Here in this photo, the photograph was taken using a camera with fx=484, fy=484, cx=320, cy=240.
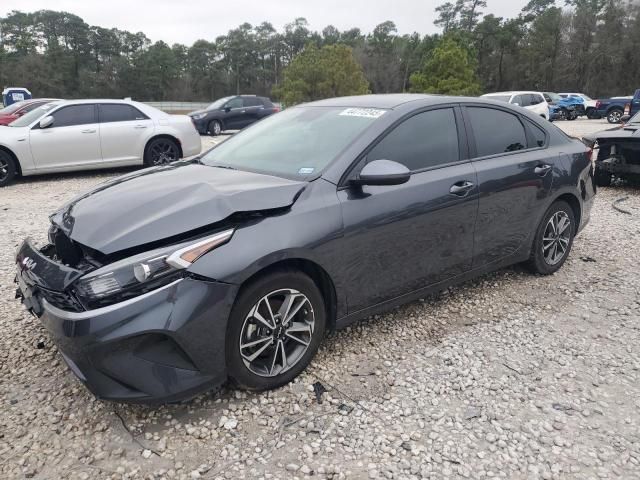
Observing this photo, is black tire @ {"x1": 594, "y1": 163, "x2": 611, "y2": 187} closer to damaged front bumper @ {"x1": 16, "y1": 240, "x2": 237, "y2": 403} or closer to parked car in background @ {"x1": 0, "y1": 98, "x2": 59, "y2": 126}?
damaged front bumper @ {"x1": 16, "y1": 240, "x2": 237, "y2": 403}

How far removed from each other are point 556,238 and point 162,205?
347 cm

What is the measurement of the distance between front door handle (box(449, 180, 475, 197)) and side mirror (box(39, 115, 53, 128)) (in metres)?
7.82

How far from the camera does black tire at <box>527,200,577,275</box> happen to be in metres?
4.18

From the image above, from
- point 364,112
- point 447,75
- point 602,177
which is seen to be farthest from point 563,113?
point 364,112

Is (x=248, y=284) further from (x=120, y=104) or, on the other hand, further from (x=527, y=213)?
(x=120, y=104)

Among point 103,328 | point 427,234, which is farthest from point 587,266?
point 103,328

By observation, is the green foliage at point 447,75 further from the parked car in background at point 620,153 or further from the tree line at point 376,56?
the parked car in background at point 620,153

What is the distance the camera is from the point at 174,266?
7.38 feet

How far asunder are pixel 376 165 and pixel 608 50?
60306mm

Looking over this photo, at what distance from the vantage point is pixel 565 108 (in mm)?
27922

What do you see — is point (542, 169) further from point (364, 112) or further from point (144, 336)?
point (144, 336)

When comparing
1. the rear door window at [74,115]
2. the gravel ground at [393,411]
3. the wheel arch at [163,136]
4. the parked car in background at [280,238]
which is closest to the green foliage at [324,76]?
the wheel arch at [163,136]

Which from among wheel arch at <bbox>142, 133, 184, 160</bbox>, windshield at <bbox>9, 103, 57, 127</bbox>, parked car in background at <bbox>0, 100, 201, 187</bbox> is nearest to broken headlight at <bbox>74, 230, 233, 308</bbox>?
parked car in background at <bbox>0, 100, 201, 187</bbox>

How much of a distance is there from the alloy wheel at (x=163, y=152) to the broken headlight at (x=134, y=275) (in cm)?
760
